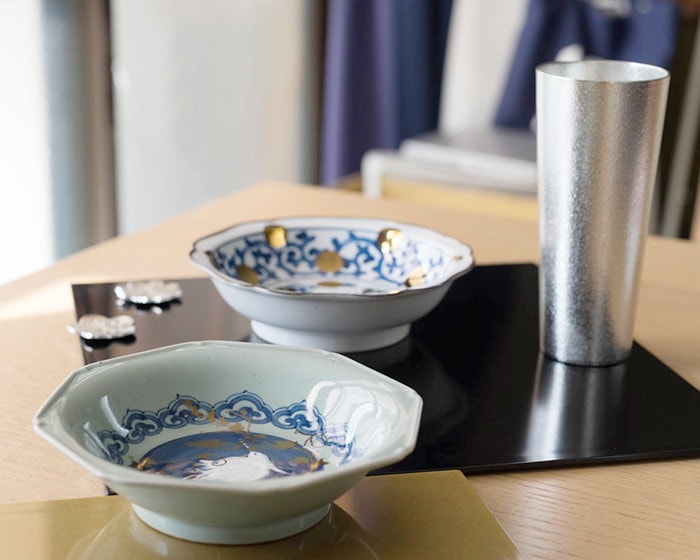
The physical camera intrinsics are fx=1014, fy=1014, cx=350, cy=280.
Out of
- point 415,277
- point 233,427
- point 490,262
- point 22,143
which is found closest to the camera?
point 233,427

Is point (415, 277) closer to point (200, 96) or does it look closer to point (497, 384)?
point (497, 384)

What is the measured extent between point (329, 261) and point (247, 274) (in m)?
0.08

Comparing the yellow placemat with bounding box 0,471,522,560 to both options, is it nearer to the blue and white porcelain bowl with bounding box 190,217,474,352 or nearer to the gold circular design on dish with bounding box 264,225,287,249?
the blue and white porcelain bowl with bounding box 190,217,474,352

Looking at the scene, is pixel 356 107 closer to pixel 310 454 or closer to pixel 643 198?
pixel 643 198

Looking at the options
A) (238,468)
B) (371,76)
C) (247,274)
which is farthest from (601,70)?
(371,76)

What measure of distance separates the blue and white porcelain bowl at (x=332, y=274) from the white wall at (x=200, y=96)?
1186mm

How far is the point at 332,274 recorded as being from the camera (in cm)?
93

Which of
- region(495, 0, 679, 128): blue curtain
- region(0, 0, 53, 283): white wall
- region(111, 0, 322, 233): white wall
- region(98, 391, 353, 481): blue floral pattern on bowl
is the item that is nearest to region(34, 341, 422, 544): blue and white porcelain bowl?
region(98, 391, 353, 481): blue floral pattern on bowl

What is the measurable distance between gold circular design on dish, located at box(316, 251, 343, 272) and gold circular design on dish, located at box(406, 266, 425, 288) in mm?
73

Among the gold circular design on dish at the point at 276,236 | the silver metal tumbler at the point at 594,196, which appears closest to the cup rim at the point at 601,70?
the silver metal tumbler at the point at 594,196

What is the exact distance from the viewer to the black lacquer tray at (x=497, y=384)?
646mm

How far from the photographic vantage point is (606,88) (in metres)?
0.74

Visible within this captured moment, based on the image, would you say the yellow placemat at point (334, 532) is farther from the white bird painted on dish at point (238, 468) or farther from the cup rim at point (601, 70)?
the cup rim at point (601, 70)

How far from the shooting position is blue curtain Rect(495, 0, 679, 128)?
218cm
